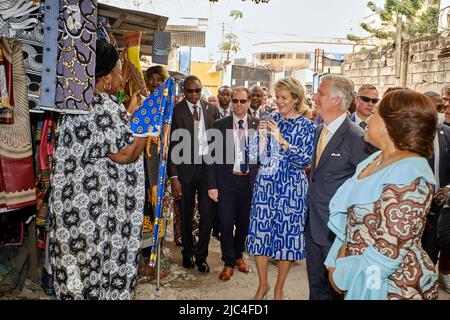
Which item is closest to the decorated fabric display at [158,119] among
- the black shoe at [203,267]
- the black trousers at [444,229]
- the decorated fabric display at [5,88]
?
the decorated fabric display at [5,88]

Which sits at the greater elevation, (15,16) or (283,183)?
(15,16)

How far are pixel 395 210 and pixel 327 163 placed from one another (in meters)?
1.36

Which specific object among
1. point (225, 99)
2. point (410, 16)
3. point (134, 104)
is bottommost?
point (134, 104)

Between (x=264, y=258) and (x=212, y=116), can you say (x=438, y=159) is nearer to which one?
(x=264, y=258)

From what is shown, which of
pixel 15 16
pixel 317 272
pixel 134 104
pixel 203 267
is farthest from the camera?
pixel 203 267

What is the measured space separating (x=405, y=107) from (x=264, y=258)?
8.02 ft

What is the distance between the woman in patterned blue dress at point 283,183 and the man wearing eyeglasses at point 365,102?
1.14 m

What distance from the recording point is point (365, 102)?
15.5 ft

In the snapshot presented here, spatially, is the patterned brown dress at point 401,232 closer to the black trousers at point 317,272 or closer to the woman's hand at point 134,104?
the black trousers at point 317,272

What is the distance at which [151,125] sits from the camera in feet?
10.2

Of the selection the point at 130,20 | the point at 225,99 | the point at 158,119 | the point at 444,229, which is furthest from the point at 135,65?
the point at 444,229

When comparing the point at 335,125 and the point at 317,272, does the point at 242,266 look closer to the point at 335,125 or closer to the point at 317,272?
the point at 317,272

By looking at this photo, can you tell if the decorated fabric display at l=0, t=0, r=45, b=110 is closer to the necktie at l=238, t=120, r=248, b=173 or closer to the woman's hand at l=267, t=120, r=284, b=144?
the woman's hand at l=267, t=120, r=284, b=144

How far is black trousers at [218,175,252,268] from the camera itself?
4621 millimetres
